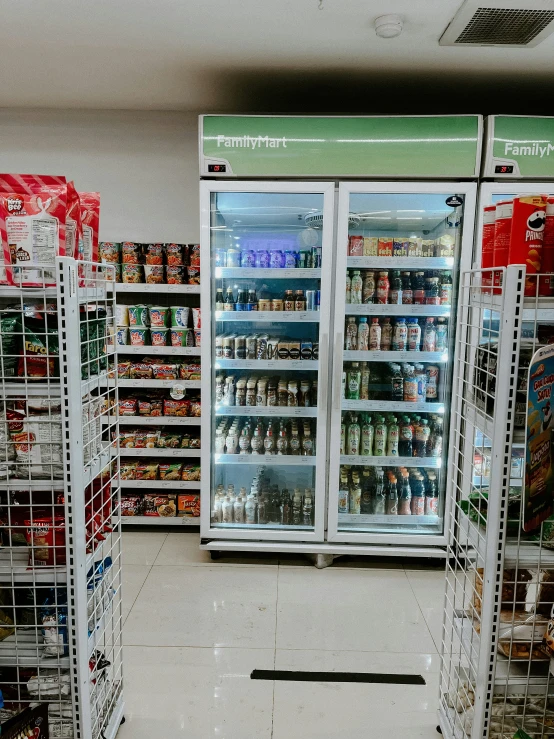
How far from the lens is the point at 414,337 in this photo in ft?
10.9

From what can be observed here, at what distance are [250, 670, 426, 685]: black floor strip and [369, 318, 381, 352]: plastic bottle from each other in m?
1.76

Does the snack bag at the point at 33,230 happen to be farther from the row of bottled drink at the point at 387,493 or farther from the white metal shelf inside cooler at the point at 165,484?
the white metal shelf inside cooler at the point at 165,484

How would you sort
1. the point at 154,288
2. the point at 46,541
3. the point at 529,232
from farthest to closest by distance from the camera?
1. the point at 154,288
2. the point at 46,541
3. the point at 529,232

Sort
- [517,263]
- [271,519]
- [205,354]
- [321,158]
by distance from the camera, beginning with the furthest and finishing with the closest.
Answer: [271,519] < [205,354] < [321,158] < [517,263]

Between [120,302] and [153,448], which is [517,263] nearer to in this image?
[153,448]

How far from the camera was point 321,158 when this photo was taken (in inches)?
118

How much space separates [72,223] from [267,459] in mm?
2063

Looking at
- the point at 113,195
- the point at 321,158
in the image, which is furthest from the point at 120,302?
the point at 321,158

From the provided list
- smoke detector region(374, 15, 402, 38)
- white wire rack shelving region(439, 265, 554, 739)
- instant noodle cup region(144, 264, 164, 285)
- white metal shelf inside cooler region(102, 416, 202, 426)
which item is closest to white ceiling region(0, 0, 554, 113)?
smoke detector region(374, 15, 402, 38)

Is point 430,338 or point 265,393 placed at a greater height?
point 430,338

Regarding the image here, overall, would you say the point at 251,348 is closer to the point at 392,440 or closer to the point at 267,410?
the point at 267,410

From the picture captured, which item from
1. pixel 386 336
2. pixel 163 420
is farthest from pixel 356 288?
pixel 163 420

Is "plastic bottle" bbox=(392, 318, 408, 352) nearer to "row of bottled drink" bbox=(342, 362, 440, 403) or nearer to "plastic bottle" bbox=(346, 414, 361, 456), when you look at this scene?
"row of bottled drink" bbox=(342, 362, 440, 403)

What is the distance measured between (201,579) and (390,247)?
7.39 feet
